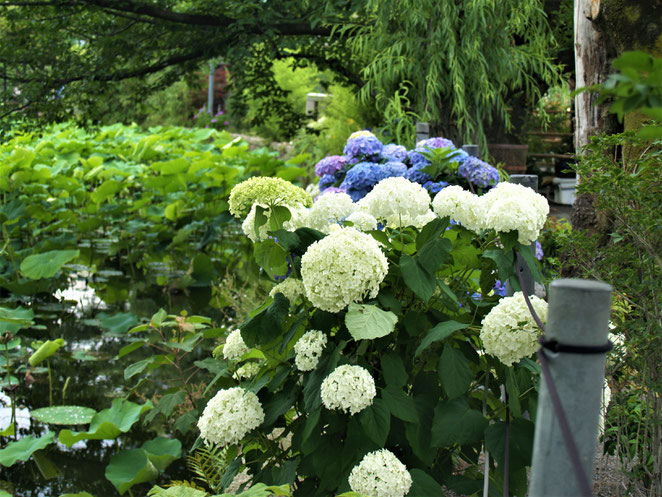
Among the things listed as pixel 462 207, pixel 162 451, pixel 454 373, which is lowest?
pixel 162 451

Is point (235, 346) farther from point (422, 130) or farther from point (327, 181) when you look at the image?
point (422, 130)

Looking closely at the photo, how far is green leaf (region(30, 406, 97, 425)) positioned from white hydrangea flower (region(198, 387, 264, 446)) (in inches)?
65.3

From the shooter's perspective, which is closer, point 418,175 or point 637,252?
point 637,252

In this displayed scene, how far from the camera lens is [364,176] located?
329 centimetres

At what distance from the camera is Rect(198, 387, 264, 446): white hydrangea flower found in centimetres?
170

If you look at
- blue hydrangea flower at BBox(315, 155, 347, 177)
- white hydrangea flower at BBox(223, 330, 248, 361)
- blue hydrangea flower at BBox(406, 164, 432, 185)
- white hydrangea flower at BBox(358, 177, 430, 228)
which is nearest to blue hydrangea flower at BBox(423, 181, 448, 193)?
blue hydrangea flower at BBox(406, 164, 432, 185)

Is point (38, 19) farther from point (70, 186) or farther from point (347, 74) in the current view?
point (347, 74)

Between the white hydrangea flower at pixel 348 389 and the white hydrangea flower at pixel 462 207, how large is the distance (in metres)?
0.47

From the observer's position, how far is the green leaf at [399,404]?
158cm

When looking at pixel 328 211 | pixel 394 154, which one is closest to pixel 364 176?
pixel 394 154

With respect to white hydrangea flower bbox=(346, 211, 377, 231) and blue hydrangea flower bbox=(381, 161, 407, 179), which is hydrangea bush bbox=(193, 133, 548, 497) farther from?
blue hydrangea flower bbox=(381, 161, 407, 179)

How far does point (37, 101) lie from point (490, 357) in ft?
16.4

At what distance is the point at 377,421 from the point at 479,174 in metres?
1.83

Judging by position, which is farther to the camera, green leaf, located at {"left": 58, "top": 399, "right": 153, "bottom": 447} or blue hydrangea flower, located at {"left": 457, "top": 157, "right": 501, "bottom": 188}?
blue hydrangea flower, located at {"left": 457, "top": 157, "right": 501, "bottom": 188}
